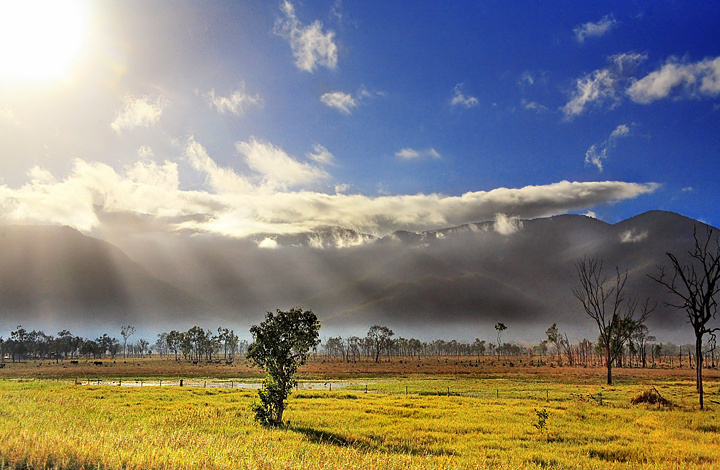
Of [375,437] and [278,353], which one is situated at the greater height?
[278,353]

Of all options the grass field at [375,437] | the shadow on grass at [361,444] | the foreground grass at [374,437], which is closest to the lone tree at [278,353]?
the foreground grass at [374,437]

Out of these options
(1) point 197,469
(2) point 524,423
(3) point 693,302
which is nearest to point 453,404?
(2) point 524,423

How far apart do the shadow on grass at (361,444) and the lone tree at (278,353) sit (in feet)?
8.75

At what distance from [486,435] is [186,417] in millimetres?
18464

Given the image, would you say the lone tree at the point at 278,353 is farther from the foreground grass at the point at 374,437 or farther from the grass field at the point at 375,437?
the grass field at the point at 375,437

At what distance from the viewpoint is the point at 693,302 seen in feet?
117

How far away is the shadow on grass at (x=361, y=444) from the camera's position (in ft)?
64.6

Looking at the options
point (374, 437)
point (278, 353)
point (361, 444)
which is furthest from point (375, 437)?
A: point (278, 353)

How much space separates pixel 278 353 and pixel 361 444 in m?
7.99

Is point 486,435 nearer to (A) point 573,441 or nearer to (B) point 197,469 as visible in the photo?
(A) point 573,441

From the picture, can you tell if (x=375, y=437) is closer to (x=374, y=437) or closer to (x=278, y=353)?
(x=374, y=437)

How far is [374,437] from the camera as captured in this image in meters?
23.5

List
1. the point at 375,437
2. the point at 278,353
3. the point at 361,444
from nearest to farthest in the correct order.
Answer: the point at 361,444 < the point at 375,437 < the point at 278,353

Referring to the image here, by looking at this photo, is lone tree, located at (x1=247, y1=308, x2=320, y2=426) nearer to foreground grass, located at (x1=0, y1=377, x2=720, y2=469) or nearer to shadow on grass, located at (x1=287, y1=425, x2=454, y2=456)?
foreground grass, located at (x1=0, y1=377, x2=720, y2=469)
